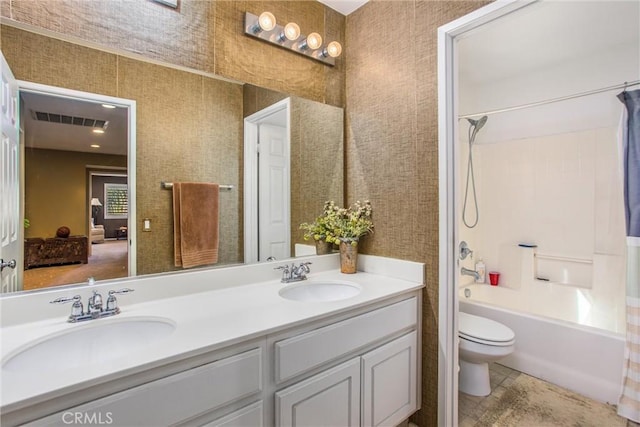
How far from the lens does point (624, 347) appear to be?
1.75m

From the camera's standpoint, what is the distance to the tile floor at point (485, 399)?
173 cm

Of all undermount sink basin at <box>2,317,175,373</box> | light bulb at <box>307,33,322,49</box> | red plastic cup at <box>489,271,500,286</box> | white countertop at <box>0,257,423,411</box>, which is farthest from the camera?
red plastic cup at <box>489,271,500,286</box>

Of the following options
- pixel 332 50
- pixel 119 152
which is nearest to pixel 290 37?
pixel 332 50

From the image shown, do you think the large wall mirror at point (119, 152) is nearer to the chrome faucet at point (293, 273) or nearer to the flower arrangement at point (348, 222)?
the chrome faucet at point (293, 273)

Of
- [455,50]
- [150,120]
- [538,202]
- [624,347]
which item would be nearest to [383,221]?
[455,50]

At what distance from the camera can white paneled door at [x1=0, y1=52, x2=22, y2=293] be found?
105 centimetres

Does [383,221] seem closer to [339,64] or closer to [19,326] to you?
[339,64]

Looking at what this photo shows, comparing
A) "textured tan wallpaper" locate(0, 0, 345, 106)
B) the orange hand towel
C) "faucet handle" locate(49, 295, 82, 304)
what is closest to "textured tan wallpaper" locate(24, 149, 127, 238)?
"faucet handle" locate(49, 295, 82, 304)

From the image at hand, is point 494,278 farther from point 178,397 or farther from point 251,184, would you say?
point 178,397

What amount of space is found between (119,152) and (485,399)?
7.93 feet

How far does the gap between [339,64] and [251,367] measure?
6.09ft

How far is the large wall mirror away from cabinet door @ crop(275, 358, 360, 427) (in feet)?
2.36

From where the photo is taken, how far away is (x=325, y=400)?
1180 millimetres

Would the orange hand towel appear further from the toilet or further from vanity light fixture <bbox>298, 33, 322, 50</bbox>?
the toilet
